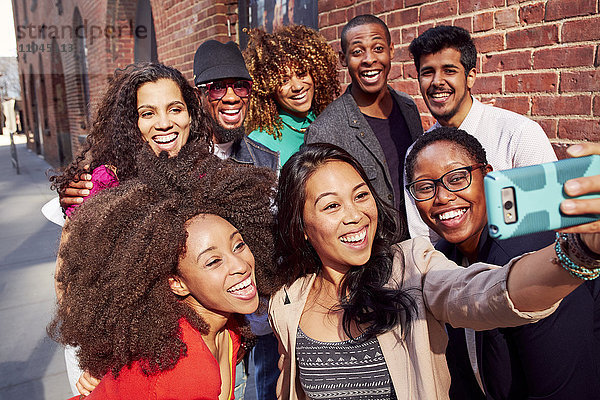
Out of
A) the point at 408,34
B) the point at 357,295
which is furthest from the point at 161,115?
the point at 408,34

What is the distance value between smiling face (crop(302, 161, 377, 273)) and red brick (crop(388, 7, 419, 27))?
199cm

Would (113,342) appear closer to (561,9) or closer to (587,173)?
(587,173)

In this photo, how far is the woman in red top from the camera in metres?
1.72

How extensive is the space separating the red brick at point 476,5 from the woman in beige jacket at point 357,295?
1.70 metres

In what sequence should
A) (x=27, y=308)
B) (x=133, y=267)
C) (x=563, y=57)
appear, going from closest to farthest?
1. (x=133, y=267)
2. (x=563, y=57)
3. (x=27, y=308)

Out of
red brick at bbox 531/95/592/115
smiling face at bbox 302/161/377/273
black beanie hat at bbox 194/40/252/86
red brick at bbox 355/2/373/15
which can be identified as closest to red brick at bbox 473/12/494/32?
red brick at bbox 531/95/592/115

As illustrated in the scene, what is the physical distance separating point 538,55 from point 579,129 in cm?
50

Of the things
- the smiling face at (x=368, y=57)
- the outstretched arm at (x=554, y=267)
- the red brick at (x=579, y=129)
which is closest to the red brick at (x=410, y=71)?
the smiling face at (x=368, y=57)

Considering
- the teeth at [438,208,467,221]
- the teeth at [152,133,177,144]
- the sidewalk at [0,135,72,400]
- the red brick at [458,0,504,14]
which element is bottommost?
the sidewalk at [0,135,72,400]

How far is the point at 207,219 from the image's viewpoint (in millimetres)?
1900

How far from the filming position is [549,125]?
2.74 m

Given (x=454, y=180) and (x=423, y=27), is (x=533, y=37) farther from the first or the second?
(x=454, y=180)

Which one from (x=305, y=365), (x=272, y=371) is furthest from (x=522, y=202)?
(x=272, y=371)

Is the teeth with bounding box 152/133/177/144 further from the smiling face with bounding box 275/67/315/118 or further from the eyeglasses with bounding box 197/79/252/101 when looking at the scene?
the smiling face with bounding box 275/67/315/118
